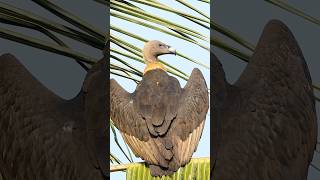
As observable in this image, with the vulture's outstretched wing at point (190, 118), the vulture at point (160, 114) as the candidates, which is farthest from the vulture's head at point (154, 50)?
the vulture's outstretched wing at point (190, 118)

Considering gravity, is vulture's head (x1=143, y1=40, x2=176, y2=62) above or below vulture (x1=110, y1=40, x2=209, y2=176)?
above

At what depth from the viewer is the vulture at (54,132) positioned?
18.1 ft

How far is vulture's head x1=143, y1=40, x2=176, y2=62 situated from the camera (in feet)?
17.9

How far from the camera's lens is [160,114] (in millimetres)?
5453

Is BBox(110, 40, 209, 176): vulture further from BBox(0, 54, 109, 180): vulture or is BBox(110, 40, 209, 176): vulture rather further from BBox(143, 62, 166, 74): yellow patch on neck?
BBox(0, 54, 109, 180): vulture

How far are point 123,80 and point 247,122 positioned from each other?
0.83 meters

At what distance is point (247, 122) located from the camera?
5.45 m

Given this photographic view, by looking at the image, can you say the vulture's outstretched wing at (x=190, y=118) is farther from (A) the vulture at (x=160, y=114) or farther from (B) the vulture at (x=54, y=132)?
(B) the vulture at (x=54, y=132)

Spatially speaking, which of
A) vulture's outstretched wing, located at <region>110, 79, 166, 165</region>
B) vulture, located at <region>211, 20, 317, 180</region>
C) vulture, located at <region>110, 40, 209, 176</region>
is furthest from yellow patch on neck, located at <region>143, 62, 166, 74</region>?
vulture, located at <region>211, 20, 317, 180</region>

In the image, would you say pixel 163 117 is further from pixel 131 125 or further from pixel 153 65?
pixel 153 65

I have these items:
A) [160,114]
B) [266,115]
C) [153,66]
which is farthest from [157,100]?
[266,115]

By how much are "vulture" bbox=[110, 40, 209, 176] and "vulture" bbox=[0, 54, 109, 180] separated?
147mm

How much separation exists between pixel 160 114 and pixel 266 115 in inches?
25.9

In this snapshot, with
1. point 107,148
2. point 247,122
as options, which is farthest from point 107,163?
point 247,122
